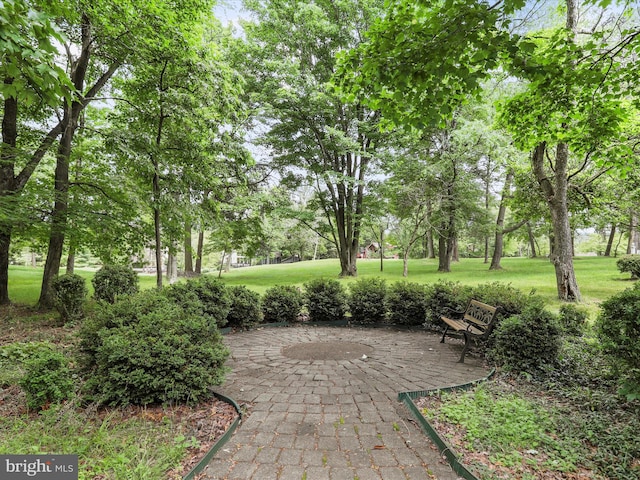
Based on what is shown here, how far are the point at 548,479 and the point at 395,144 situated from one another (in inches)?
670

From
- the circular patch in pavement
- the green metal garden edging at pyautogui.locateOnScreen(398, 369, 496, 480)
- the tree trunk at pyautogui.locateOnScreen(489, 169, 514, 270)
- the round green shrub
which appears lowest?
the circular patch in pavement

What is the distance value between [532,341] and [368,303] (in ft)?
12.5

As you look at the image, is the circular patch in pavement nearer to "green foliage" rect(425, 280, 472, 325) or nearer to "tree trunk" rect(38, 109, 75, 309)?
"green foliage" rect(425, 280, 472, 325)

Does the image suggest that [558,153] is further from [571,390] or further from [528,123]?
[571,390]

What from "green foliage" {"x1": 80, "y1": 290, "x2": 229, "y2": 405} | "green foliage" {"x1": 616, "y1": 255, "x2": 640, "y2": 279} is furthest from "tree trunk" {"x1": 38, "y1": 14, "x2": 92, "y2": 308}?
"green foliage" {"x1": 616, "y1": 255, "x2": 640, "y2": 279}

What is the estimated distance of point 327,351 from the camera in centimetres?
567

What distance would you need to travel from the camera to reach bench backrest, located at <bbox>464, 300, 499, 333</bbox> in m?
5.04

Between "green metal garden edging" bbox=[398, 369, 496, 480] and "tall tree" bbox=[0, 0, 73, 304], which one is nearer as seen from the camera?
"green metal garden edging" bbox=[398, 369, 496, 480]

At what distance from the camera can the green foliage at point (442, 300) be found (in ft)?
22.8

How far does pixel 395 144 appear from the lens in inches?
696

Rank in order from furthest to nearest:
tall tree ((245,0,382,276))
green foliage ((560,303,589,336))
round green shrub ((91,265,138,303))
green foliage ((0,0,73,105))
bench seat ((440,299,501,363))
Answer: tall tree ((245,0,382,276)) < round green shrub ((91,265,138,303)) < green foliage ((560,303,589,336)) < bench seat ((440,299,501,363)) < green foliage ((0,0,73,105))

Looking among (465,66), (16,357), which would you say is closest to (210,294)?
(16,357)

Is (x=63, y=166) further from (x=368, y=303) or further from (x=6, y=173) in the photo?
(x=368, y=303)

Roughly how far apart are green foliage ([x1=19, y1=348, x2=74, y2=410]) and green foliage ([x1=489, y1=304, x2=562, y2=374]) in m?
5.51
